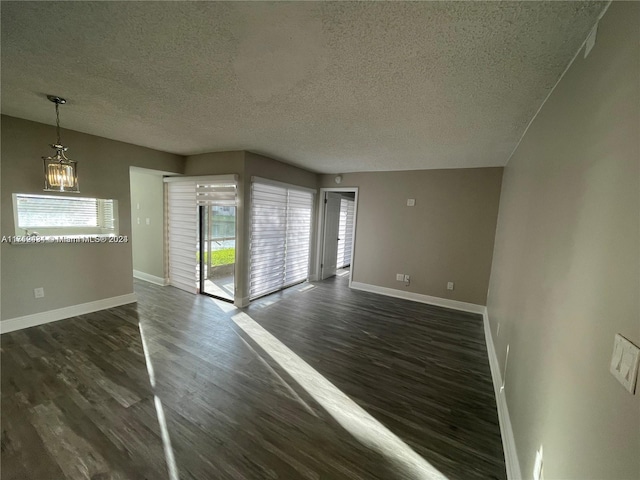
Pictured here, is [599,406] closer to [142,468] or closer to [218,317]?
[142,468]

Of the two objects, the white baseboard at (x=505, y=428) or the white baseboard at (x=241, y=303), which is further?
the white baseboard at (x=241, y=303)

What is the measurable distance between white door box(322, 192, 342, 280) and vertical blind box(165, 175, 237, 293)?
7.89 ft

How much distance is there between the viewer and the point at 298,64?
Result: 5.01 ft

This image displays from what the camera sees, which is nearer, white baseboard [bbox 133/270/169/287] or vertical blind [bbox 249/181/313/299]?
vertical blind [bbox 249/181/313/299]

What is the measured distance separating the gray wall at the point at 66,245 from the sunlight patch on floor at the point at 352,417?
2589mm

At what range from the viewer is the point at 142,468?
1466 millimetres

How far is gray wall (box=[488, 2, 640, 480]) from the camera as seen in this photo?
703 mm

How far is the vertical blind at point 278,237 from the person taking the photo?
4.18 m

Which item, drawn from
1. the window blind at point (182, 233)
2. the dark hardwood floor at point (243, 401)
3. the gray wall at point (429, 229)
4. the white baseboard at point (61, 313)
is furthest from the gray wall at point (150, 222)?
the gray wall at point (429, 229)

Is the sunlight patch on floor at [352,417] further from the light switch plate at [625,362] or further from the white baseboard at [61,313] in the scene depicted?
the white baseboard at [61,313]

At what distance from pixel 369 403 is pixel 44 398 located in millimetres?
2563

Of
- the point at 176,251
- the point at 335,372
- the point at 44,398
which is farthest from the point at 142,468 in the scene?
the point at 176,251

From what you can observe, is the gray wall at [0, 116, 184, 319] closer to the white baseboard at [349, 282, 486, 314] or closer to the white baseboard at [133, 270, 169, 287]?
the white baseboard at [133, 270, 169, 287]

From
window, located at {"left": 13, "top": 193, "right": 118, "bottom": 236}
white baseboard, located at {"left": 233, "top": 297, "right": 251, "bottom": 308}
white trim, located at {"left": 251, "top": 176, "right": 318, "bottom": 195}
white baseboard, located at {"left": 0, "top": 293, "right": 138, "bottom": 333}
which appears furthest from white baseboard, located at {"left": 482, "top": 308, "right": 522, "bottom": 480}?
window, located at {"left": 13, "top": 193, "right": 118, "bottom": 236}
